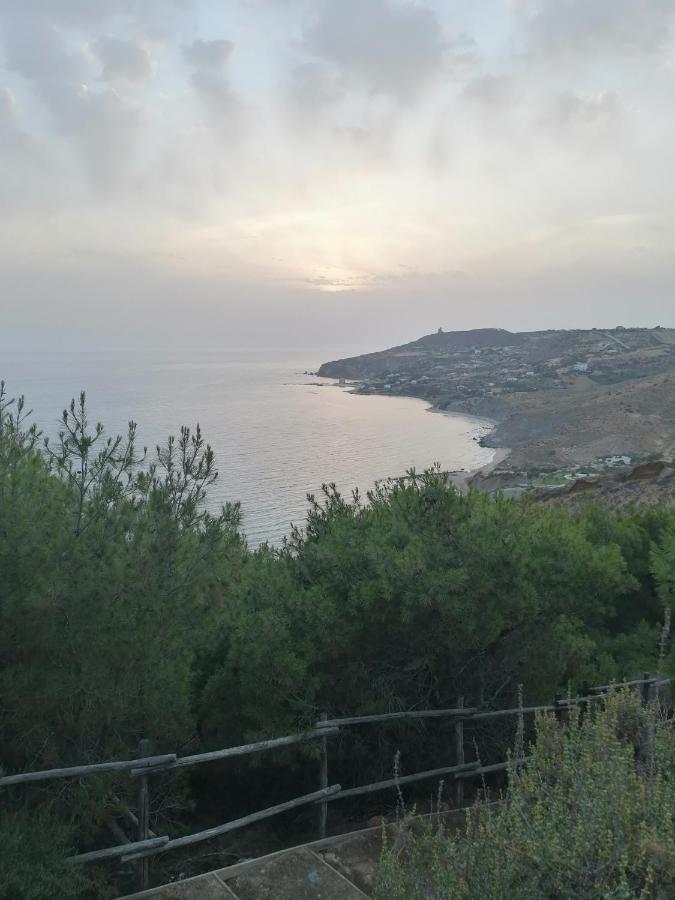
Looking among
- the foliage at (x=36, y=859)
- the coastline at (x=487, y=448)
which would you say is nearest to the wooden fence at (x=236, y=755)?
the foliage at (x=36, y=859)

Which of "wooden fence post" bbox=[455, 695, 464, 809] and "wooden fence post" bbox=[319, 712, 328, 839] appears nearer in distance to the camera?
"wooden fence post" bbox=[319, 712, 328, 839]

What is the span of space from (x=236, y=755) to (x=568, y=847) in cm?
321

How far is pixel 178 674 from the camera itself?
18.8 feet

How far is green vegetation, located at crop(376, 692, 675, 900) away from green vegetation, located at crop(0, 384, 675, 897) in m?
2.42

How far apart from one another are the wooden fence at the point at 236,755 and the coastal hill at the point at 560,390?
46845 mm

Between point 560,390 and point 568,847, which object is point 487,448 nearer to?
point 560,390

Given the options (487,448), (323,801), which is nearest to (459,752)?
(323,801)

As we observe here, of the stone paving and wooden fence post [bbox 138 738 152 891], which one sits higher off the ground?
wooden fence post [bbox 138 738 152 891]

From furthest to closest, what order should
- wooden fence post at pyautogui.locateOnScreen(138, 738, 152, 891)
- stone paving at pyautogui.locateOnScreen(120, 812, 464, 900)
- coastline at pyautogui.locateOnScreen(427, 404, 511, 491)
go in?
coastline at pyautogui.locateOnScreen(427, 404, 511, 491)
wooden fence post at pyautogui.locateOnScreen(138, 738, 152, 891)
stone paving at pyautogui.locateOnScreen(120, 812, 464, 900)

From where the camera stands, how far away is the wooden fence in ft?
15.4

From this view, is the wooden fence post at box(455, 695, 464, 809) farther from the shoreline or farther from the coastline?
the coastline

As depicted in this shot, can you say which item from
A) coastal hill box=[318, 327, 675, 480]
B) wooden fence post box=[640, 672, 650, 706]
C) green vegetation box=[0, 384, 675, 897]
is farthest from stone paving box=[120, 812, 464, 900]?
coastal hill box=[318, 327, 675, 480]

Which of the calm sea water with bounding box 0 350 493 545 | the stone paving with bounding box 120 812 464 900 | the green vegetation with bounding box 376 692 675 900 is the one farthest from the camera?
the calm sea water with bounding box 0 350 493 545

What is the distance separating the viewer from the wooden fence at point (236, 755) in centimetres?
469
